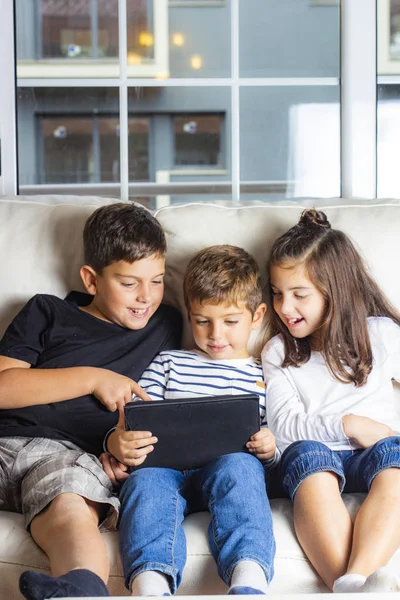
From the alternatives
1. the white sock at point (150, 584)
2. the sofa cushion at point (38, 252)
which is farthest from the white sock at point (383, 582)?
the sofa cushion at point (38, 252)

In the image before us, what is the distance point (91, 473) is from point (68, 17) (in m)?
1.98

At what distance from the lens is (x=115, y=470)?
5.32 ft

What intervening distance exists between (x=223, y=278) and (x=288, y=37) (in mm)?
1301

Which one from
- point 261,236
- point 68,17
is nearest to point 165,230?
point 261,236

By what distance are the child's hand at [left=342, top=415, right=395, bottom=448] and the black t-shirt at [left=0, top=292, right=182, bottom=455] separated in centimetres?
48

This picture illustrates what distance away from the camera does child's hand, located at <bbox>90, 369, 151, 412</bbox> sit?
1733 millimetres

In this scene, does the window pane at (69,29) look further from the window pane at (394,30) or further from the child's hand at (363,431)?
the child's hand at (363,431)

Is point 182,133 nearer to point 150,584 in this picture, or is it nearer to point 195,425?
Answer: point 195,425

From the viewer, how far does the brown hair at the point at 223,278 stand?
5.82ft

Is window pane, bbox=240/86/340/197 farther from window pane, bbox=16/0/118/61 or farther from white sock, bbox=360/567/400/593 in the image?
white sock, bbox=360/567/400/593

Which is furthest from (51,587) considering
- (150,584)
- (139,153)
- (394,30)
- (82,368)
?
(394,30)

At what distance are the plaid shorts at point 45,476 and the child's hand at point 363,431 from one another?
1.71ft

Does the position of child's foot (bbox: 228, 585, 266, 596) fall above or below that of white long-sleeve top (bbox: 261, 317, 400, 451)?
below

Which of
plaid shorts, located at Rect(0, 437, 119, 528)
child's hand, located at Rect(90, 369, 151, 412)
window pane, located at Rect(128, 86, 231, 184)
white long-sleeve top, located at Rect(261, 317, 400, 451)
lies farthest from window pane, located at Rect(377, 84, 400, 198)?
plaid shorts, located at Rect(0, 437, 119, 528)
